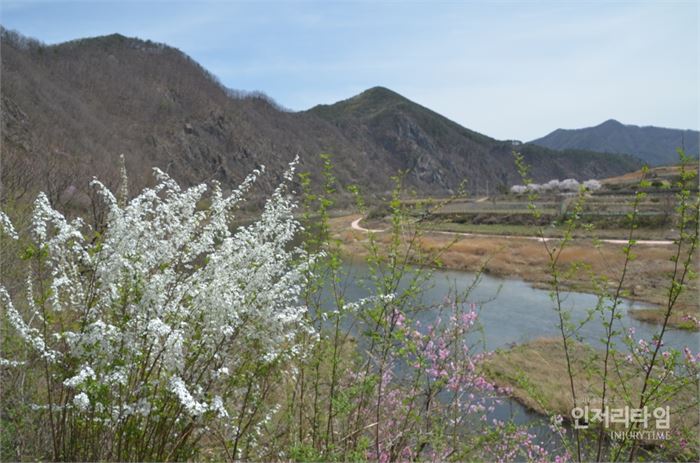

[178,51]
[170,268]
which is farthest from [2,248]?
[178,51]

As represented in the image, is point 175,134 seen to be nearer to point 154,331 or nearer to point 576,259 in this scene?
point 576,259

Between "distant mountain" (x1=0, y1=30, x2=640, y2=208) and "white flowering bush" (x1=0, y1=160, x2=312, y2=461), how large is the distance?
1116 cm

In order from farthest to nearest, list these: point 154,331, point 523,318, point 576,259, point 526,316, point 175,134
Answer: point 175,134, point 576,259, point 526,316, point 523,318, point 154,331

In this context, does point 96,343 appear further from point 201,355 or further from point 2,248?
point 2,248

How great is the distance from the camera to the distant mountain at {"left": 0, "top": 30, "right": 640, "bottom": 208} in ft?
134

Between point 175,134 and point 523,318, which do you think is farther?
point 175,134

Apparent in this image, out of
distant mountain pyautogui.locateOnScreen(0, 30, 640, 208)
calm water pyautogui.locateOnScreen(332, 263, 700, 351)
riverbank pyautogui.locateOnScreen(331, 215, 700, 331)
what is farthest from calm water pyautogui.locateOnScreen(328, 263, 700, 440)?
distant mountain pyautogui.locateOnScreen(0, 30, 640, 208)

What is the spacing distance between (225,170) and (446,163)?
10291cm

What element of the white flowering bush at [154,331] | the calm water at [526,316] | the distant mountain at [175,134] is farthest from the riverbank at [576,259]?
the white flowering bush at [154,331]

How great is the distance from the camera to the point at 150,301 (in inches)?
109

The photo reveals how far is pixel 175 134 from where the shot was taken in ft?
283

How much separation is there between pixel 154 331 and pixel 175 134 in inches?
3580

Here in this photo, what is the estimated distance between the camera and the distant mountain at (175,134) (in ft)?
134

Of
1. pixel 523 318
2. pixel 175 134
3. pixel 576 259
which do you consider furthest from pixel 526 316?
pixel 175 134
